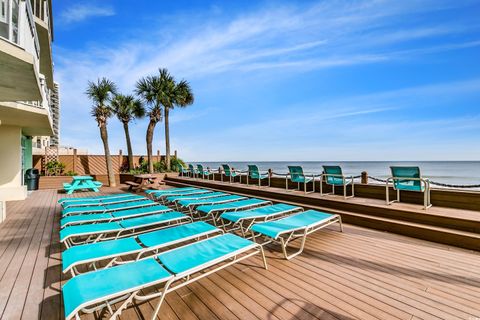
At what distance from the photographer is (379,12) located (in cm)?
683

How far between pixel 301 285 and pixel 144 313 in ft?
4.91

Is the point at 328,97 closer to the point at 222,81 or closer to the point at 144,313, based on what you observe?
the point at 222,81

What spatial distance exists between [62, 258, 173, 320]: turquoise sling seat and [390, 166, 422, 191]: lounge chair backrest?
15.7ft

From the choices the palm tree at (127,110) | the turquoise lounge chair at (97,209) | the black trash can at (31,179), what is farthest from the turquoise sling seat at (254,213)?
the palm tree at (127,110)

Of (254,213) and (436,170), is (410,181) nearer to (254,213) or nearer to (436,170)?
(254,213)

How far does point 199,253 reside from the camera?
7.64ft

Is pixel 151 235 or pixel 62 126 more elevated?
pixel 62 126

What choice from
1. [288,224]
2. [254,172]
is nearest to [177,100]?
[254,172]

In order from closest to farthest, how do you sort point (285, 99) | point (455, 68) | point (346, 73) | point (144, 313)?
point (144, 313) → point (455, 68) → point (346, 73) → point (285, 99)

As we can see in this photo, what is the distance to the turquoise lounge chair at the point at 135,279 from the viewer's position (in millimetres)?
1527

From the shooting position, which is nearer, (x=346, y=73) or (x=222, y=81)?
(x=346, y=73)

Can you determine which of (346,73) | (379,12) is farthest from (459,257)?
(346,73)

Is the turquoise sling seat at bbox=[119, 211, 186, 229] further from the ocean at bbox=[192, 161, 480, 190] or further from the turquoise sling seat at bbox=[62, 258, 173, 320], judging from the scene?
the ocean at bbox=[192, 161, 480, 190]

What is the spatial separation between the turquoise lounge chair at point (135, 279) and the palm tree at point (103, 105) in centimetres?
1135
